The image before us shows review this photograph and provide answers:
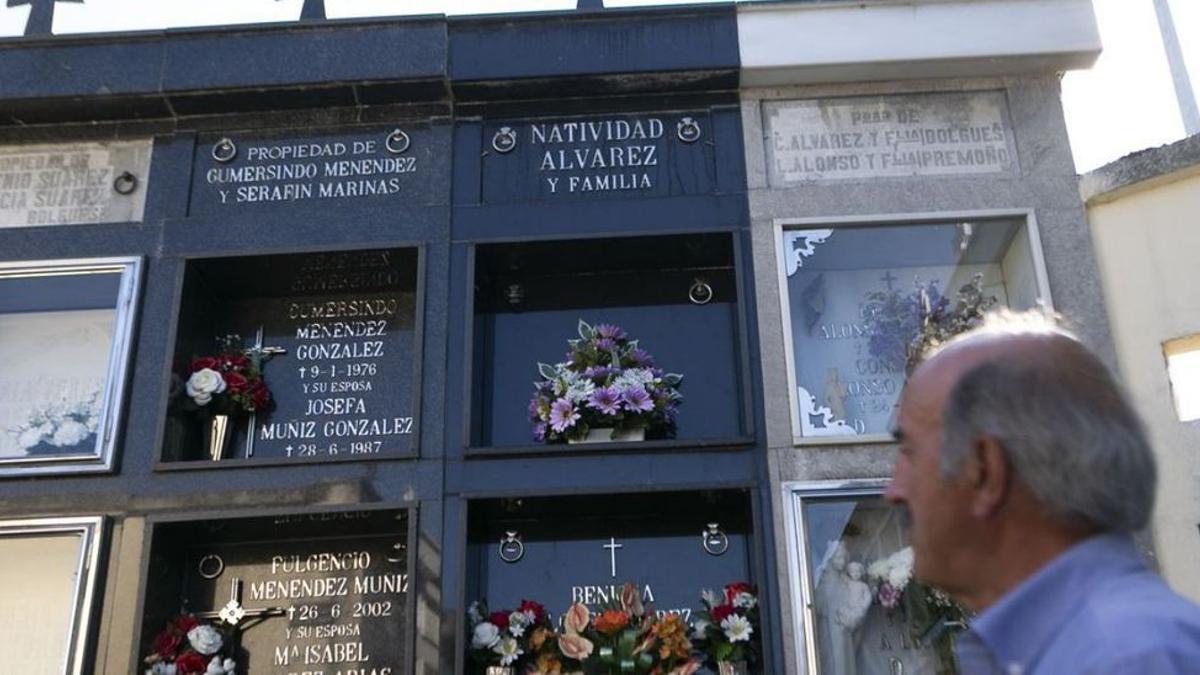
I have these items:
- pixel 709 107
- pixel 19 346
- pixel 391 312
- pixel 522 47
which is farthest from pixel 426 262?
pixel 19 346

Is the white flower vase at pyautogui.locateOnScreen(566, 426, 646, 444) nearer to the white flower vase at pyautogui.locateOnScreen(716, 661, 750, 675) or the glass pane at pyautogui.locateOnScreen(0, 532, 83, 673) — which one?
the white flower vase at pyautogui.locateOnScreen(716, 661, 750, 675)

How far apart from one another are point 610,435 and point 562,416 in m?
0.29

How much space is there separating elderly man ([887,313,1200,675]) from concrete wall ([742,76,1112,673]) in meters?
4.50

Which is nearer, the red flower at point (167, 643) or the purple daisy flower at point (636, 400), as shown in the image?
the red flower at point (167, 643)

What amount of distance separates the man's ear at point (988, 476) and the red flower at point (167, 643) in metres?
5.37

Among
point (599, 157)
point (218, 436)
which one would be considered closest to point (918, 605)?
point (599, 157)

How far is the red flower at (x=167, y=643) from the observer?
19.9ft

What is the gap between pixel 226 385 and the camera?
6859 mm

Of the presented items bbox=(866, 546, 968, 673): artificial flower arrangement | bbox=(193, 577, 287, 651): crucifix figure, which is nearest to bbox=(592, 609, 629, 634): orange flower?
bbox=(866, 546, 968, 673): artificial flower arrangement

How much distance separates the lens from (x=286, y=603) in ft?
21.6

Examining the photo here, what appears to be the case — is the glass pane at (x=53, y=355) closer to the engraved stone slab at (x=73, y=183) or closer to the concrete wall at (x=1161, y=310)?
the engraved stone slab at (x=73, y=183)

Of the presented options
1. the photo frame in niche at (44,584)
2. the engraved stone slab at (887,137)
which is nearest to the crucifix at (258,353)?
the photo frame in niche at (44,584)

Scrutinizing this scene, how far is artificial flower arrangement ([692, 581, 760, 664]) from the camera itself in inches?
233

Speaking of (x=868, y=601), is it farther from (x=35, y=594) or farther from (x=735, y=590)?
(x=35, y=594)
